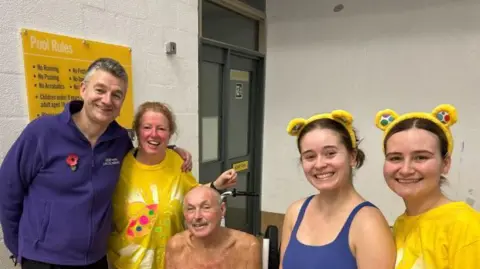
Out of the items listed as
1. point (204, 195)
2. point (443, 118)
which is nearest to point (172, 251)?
point (204, 195)

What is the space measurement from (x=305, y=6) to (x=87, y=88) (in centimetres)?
280

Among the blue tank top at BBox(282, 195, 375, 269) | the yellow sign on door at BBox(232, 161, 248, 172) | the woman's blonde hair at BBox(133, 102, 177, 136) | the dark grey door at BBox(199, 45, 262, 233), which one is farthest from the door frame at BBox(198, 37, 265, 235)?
the blue tank top at BBox(282, 195, 375, 269)

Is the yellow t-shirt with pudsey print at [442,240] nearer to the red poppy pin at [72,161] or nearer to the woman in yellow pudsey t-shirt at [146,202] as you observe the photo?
the woman in yellow pudsey t-shirt at [146,202]

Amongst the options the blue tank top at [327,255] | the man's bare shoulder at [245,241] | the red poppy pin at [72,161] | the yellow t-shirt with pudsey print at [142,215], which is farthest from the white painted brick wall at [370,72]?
the red poppy pin at [72,161]

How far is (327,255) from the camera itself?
1180 mm

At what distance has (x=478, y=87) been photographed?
317cm

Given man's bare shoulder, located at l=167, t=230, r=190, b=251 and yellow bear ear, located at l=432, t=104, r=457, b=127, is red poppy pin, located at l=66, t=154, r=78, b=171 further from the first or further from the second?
yellow bear ear, located at l=432, t=104, r=457, b=127

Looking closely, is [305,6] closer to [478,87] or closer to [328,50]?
[328,50]

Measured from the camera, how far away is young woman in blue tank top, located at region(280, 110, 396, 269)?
1.13 metres

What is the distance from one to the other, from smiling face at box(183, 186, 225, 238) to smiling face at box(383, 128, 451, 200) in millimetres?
720

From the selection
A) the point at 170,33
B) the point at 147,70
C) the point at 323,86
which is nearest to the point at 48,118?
the point at 147,70

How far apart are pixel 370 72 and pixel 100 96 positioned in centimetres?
272

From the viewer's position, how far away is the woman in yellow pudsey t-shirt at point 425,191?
3.50 ft

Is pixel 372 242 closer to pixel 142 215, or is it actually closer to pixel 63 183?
pixel 142 215
